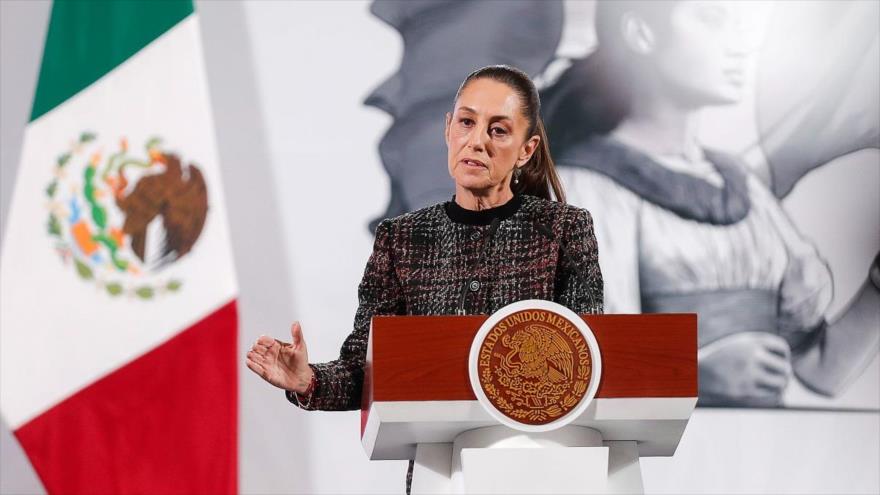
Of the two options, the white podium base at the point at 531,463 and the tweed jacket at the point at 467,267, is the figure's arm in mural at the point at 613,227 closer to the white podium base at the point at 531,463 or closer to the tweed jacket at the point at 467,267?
the tweed jacket at the point at 467,267

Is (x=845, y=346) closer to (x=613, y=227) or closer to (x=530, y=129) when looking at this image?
→ (x=613, y=227)

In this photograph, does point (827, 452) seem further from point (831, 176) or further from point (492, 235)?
point (492, 235)

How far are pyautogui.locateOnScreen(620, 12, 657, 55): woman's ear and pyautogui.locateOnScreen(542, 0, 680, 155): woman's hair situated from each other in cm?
1

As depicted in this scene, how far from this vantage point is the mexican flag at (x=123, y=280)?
3.45 metres

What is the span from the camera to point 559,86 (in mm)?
3631

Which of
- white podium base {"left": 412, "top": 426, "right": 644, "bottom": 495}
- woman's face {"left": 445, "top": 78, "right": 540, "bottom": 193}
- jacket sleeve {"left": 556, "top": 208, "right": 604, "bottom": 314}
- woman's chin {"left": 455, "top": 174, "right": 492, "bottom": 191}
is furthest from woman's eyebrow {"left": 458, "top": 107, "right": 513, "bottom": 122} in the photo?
white podium base {"left": 412, "top": 426, "right": 644, "bottom": 495}

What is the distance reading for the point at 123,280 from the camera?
11.6ft

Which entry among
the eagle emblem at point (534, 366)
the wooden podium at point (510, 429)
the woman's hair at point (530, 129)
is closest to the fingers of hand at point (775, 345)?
the woman's hair at point (530, 129)

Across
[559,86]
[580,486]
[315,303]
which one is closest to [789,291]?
[559,86]

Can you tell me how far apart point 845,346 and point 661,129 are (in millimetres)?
887

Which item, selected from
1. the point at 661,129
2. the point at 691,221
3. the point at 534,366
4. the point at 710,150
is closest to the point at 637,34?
the point at 661,129

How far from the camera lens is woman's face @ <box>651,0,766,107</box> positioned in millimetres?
3684

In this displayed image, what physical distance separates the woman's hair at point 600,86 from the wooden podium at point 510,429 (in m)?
2.04

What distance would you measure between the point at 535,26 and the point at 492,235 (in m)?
1.76
